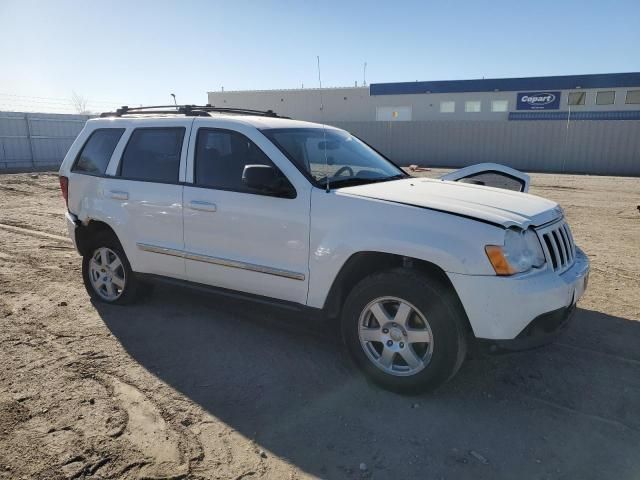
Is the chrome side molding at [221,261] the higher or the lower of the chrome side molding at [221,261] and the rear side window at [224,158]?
the lower

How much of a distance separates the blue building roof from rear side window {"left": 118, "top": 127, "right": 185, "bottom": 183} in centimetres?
3030

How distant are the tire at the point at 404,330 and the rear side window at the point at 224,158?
1.29 meters

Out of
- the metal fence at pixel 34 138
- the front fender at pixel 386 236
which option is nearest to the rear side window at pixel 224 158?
the front fender at pixel 386 236

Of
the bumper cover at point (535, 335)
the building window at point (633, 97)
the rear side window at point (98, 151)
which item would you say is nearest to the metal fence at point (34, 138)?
the rear side window at point (98, 151)

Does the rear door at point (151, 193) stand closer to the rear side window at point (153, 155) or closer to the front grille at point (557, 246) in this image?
the rear side window at point (153, 155)

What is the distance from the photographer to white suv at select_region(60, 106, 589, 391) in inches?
122

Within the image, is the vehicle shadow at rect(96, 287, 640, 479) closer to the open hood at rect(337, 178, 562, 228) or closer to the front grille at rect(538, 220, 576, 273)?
the front grille at rect(538, 220, 576, 273)

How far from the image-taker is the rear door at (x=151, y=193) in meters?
4.38

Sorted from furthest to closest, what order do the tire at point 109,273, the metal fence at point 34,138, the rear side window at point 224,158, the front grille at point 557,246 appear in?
1. the metal fence at point 34,138
2. the tire at point 109,273
3. the rear side window at point 224,158
4. the front grille at point 557,246

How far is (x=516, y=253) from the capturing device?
3074mm

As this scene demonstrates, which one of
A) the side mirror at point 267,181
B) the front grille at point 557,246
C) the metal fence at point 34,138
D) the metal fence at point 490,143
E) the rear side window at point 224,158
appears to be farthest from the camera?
the metal fence at point 490,143

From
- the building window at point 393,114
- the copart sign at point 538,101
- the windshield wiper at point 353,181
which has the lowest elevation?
the windshield wiper at point 353,181

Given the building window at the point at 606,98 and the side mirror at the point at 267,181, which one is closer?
the side mirror at the point at 267,181

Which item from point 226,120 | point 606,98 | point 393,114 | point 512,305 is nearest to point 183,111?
point 226,120
